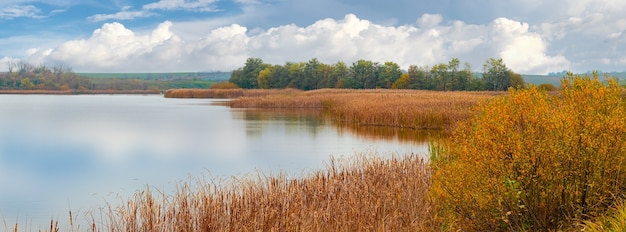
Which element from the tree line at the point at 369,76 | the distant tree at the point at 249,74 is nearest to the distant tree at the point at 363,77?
the tree line at the point at 369,76

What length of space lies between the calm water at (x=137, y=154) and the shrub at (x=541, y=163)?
8.63 metres

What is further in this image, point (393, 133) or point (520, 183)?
point (393, 133)

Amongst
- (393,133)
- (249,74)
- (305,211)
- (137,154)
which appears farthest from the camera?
(249,74)

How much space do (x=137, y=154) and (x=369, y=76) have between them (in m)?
83.4

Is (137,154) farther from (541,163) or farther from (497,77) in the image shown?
(497,77)

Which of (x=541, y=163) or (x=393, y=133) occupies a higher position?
(x=541, y=163)

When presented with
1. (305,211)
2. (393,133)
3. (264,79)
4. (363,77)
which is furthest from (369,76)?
(305,211)

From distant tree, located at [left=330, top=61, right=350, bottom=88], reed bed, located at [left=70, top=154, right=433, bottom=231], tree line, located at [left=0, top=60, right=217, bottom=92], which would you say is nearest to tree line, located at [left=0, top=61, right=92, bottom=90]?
tree line, located at [left=0, top=60, right=217, bottom=92]

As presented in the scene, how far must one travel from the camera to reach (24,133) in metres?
32.0

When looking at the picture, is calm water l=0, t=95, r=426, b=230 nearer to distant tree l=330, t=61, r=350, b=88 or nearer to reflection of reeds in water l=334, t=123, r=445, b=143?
reflection of reeds in water l=334, t=123, r=445, b=143

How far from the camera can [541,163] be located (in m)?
7.61

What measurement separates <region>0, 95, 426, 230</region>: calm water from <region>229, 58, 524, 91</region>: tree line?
55.3 metres

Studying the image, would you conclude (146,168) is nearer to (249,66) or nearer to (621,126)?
(621,126)

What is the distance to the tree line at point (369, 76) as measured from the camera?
93.8 m
